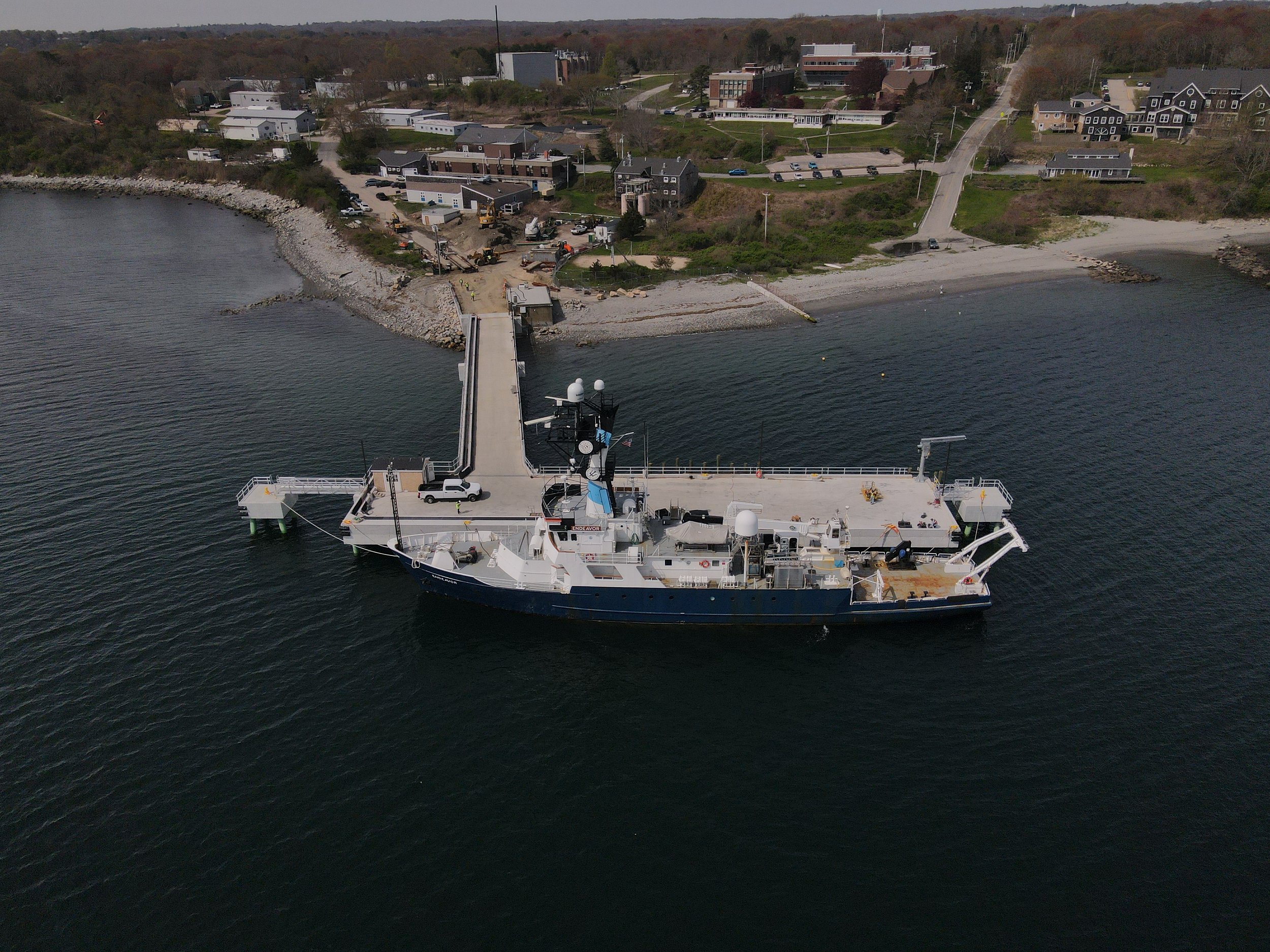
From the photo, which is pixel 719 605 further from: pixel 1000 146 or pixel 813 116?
pixel 813 116

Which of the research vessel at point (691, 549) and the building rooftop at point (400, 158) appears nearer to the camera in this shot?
the research vessel at point (691, 549)

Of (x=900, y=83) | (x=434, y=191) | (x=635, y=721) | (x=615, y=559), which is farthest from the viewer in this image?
(x=900, y=83)

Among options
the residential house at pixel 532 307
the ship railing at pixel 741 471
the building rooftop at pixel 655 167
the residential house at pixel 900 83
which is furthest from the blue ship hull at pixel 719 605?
the residential house at pixel 900 83

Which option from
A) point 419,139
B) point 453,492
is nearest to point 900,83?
point 419,139

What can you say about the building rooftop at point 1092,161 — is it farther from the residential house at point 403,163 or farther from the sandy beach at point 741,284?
the residential house at point 403,163

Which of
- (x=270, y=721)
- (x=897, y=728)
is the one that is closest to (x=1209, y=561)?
(x=897, y=728)

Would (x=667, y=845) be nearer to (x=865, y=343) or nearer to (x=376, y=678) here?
(x=376, y=678)
